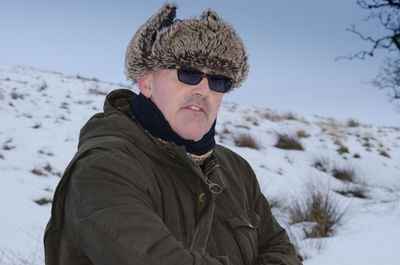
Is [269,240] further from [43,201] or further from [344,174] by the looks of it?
[344,174]

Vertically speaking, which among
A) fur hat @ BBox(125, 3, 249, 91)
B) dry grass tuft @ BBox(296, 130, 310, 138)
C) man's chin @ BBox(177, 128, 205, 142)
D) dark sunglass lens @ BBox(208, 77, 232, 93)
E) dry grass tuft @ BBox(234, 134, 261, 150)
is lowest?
dry grass tuft @ BBox(234, 134, 261, 150)

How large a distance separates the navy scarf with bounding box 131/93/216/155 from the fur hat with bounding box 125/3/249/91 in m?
0.20

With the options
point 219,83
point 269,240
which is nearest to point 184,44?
point 219,83

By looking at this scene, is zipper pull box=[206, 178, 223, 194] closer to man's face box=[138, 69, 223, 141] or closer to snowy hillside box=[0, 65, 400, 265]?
man's face box=[138, 69, 223, 141]

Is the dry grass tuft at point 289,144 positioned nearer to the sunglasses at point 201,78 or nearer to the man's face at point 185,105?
the sunglasses at point 201,78

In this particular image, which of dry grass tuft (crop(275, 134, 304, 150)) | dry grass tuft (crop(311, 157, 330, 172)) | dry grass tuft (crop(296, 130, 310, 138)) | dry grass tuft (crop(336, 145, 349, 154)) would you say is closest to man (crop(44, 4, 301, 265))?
dry grass tuft (crop(311, 157, 330, 172))

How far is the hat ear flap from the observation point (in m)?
1.77

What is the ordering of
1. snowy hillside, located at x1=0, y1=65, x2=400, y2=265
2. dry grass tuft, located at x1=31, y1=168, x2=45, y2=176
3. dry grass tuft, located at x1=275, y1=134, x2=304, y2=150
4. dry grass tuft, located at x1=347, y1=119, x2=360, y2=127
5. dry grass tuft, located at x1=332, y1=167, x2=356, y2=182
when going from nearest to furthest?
snowy hillside, located at x1=0, y1=65, x2=400, y2=265 → dry grass tuft, located at x1=31, y1=168, x2=45, y2=176 → dry grass tuft, located at x1=332, y1=167, x2=356, y2=182 → dry grass tuft, located at x1=275, y1=134, x2=304, y2=150 → dry grass tuft, located at x1=347, y1=119, x2=360, y2=127

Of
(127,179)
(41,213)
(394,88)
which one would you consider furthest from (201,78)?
(394,88)

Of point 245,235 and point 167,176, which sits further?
point 245,235

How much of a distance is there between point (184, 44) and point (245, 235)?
994 mm

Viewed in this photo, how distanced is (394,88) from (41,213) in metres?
14.0

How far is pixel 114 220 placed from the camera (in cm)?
116

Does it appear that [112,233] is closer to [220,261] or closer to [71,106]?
[220,261]
